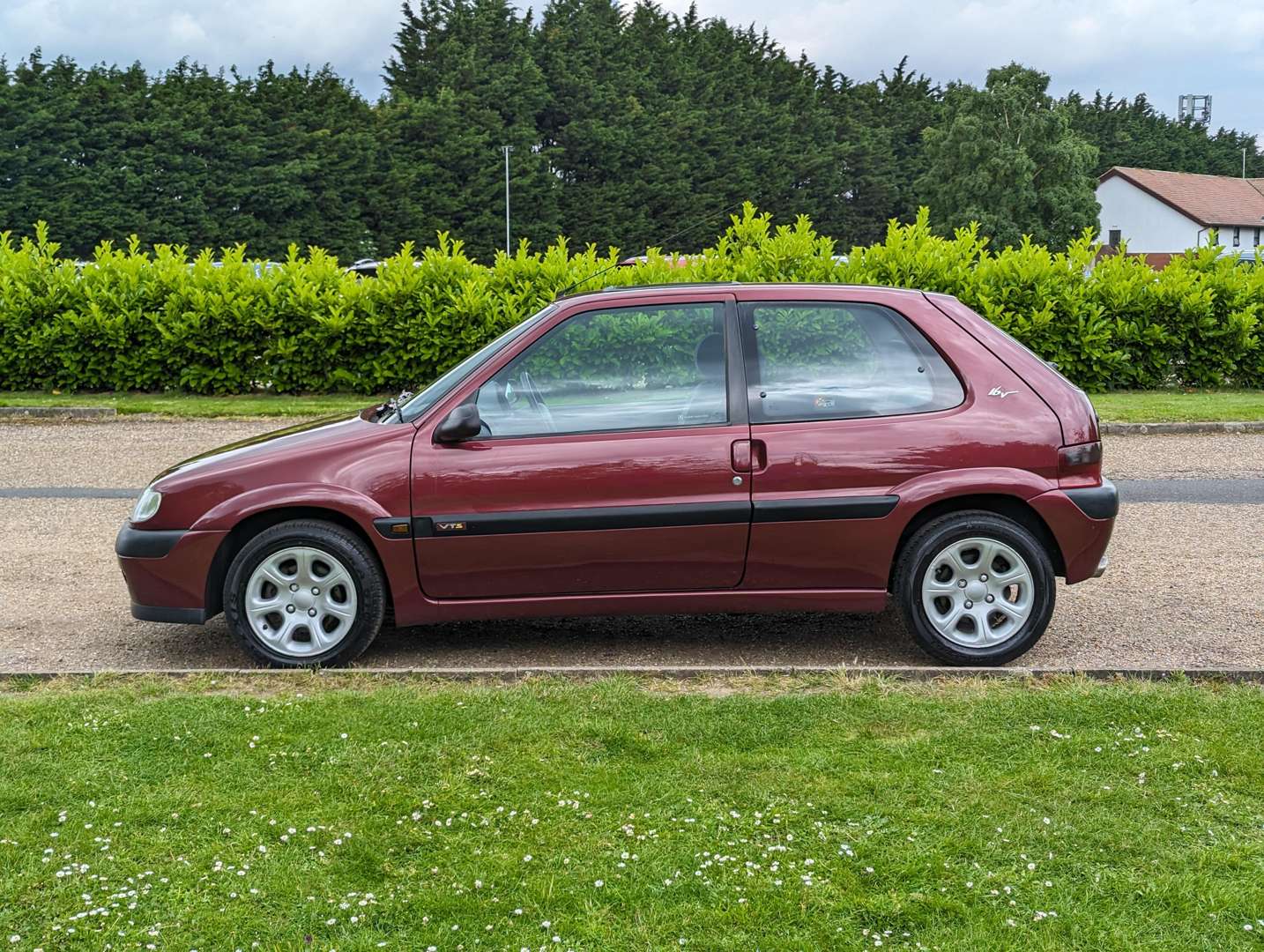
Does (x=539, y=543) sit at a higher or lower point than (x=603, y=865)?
higher

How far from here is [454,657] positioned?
6113 millimetres

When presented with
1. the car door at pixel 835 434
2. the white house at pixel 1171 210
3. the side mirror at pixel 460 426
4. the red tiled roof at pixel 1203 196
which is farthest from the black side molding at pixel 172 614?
the red tiled roof at pixel 1203 196

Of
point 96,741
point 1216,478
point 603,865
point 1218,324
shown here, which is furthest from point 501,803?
point 1218,324

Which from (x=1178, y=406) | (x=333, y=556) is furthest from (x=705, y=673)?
(x=1178, y=406)

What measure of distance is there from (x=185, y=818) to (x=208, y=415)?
1145 cm

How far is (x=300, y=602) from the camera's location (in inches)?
230

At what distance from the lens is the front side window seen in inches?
228

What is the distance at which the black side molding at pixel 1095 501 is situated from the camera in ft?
18.9

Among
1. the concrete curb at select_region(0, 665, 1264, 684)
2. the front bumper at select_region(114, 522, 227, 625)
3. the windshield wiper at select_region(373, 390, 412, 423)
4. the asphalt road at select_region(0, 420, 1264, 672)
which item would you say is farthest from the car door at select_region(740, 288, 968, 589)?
the front bumper at select_region(114, 522, 227, 625)

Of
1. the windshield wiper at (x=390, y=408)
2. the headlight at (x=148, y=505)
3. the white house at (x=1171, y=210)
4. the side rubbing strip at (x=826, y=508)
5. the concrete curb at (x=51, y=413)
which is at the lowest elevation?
the side rubbing strip at (x=826, y=508)

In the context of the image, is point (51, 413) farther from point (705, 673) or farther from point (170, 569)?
point (705, 673)

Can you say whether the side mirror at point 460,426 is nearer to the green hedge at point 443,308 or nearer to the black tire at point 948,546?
the black tire at point 948,546

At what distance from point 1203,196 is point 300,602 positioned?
3840 inches

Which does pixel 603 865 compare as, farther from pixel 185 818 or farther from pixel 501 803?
pixel 185 818
